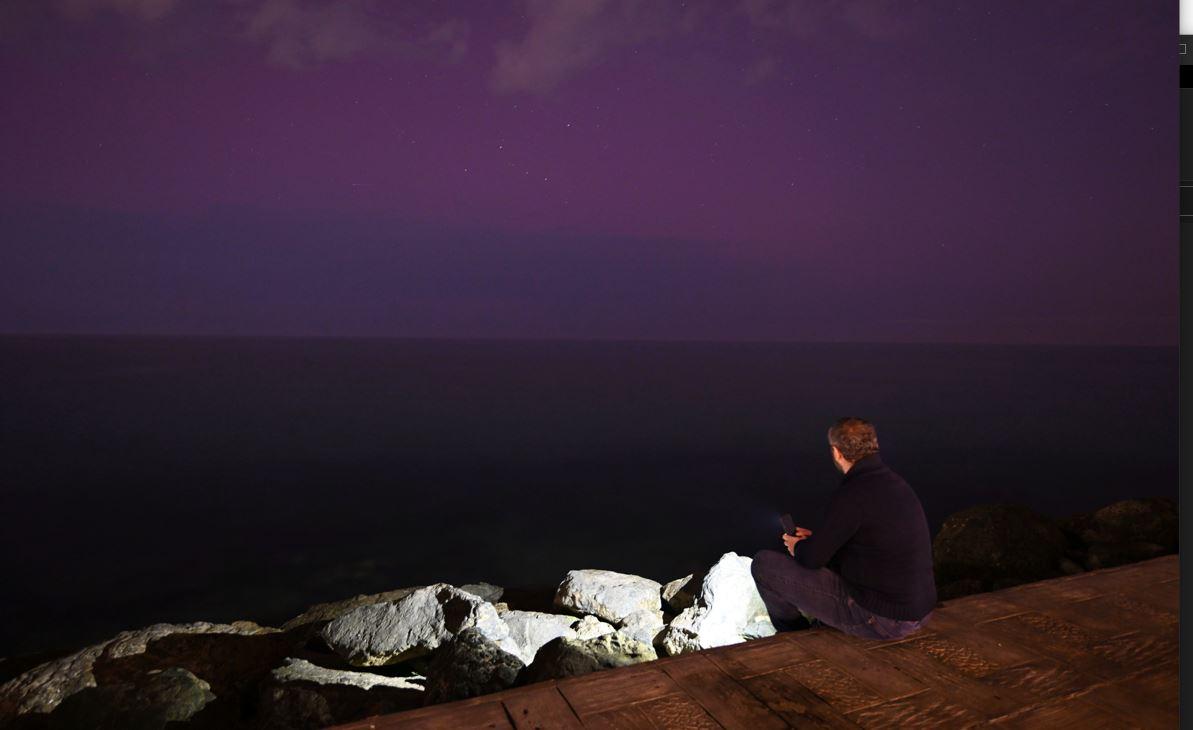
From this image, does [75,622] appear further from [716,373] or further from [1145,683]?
[716,373]

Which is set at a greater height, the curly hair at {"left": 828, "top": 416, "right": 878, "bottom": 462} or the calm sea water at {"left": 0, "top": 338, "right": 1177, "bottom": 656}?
the curly hair at {"left": 828, "top": 416, "right": 878, "bottom": 462}

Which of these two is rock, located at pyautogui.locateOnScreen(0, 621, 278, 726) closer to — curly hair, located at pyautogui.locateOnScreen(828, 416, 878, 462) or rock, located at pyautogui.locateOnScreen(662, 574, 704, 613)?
rock, located at pyautogui.locateOnScreen(662, 574, 704, 613)

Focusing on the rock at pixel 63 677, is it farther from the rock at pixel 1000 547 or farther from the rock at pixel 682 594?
the rock at pixel 1000 547

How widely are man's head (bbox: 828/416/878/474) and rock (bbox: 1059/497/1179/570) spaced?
5.53 meters

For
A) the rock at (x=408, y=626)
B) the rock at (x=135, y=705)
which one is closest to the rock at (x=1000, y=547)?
the rock at (x=408, y=626)

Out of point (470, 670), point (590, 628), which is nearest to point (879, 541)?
point (470, 670)

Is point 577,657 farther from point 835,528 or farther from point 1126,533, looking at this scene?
point 1126,533

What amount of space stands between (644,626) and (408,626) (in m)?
2.43

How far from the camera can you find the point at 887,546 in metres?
3.53

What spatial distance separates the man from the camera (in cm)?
350

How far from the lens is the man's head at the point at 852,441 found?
3629 millimetres

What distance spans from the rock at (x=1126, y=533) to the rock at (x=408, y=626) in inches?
256

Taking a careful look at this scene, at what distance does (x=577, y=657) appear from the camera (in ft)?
14.7

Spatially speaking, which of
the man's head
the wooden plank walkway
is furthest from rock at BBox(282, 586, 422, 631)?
the man's head
